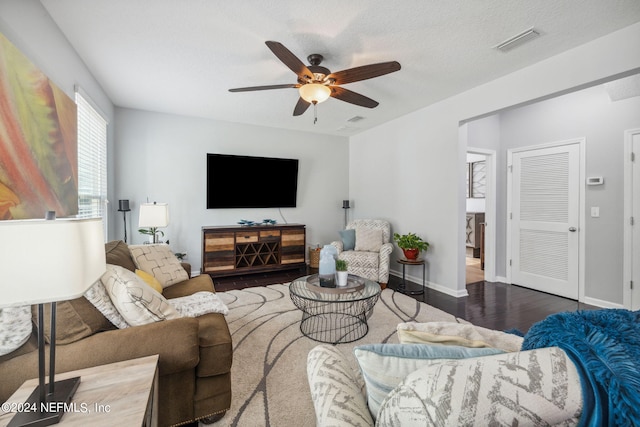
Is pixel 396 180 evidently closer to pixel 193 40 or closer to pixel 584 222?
pixel 584 222

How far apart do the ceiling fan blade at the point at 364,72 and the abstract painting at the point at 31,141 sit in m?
1.95

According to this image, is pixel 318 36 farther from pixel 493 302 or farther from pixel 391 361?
pixel 493 302

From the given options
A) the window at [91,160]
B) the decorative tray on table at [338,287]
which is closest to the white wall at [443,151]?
the decorative tray on table at [338,287]

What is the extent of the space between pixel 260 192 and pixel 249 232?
800 millimetres

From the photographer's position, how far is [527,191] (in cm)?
407

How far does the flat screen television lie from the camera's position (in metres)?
4.64

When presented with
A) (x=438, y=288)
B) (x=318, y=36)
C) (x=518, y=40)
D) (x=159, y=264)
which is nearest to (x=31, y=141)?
(x=159, y=264)

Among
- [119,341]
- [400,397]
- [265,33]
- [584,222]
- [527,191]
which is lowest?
[119,341]

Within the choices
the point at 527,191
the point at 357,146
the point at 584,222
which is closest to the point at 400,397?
the point at 584,222

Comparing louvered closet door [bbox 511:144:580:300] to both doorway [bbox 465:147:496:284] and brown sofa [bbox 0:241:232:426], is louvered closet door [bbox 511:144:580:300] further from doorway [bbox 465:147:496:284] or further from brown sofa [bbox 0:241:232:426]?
brown sofa [bbox 0:241:232:426]

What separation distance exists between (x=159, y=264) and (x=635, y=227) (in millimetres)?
4831

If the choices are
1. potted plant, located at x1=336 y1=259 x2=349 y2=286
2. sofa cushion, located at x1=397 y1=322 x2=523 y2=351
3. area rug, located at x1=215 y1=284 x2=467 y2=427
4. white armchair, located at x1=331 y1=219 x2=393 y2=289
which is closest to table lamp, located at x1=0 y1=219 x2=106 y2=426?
area rug, located at x1=215 y1=284 x2=467 y2=427

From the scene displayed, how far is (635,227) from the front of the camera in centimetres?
298

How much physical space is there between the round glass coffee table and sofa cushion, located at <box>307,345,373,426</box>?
1.27m
